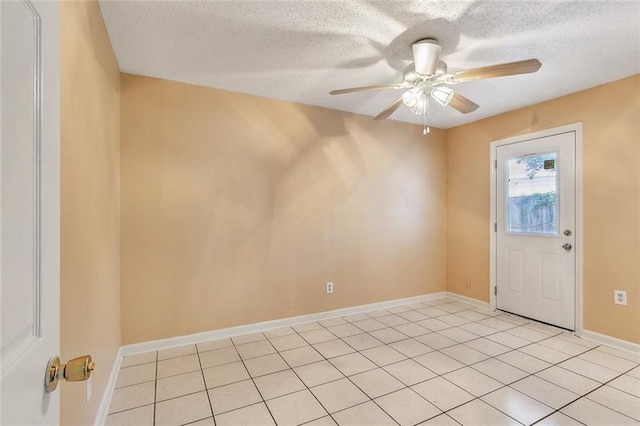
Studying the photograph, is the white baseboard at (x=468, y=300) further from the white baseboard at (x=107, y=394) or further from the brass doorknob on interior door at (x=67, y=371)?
the brass doorknob on interior door at (x=67, y=371)

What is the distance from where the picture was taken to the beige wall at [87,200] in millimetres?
1215

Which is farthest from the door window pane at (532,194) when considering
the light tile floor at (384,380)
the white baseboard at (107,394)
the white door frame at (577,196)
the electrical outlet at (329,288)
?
the white baseboard at (107,394)

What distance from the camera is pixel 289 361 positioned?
8.39 ft

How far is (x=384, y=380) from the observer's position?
2264 mm

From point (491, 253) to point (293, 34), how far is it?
342 cm

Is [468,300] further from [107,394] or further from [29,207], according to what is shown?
[29,207]

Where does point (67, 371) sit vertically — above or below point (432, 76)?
below

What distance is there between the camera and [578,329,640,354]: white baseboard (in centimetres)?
270

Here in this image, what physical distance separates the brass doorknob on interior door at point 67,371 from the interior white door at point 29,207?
0.02m

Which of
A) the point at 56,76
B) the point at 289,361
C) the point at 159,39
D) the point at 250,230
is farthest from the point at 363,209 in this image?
the point at 56,76

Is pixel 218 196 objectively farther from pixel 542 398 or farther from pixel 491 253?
pixel 491 253

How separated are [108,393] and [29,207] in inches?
80.4

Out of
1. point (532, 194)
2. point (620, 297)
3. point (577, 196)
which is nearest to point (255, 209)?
point (532, 194)

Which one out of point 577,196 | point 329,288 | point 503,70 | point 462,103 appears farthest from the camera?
point 329,288
